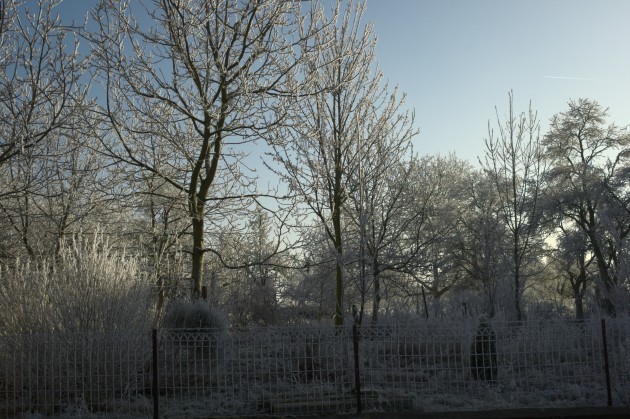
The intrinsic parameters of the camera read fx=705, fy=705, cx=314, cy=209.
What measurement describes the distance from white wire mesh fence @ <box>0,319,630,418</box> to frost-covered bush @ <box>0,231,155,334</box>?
527 millimetres

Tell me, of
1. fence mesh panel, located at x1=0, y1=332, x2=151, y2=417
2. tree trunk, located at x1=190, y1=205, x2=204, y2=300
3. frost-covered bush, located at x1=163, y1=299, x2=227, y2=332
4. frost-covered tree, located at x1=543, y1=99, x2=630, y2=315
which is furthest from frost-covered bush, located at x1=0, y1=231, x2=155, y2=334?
frost-covered tree, located at x1=543, y1=99, x2=630, y2=315

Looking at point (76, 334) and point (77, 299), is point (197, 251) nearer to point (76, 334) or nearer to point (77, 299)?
point (77, 299)

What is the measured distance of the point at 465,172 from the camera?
1389 inches

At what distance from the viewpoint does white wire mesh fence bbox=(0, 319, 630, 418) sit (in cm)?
855

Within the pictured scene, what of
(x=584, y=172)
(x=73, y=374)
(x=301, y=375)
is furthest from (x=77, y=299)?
(x=584, y=172)

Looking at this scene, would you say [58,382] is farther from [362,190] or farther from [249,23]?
[249,23]

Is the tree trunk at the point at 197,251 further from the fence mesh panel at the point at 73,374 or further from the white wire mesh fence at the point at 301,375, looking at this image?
the fence mesh panel at the point at 73,374

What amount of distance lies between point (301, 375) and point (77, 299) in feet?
10.8

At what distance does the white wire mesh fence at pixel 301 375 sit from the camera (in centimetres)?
855

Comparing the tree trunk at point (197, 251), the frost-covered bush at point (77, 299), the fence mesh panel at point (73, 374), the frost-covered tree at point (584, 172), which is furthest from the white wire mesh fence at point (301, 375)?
the frost-covered tree at point (584, 172)

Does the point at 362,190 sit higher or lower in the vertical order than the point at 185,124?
lower

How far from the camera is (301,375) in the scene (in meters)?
10.1

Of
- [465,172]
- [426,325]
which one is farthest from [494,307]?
[465,172]

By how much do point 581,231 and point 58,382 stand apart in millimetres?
24894
